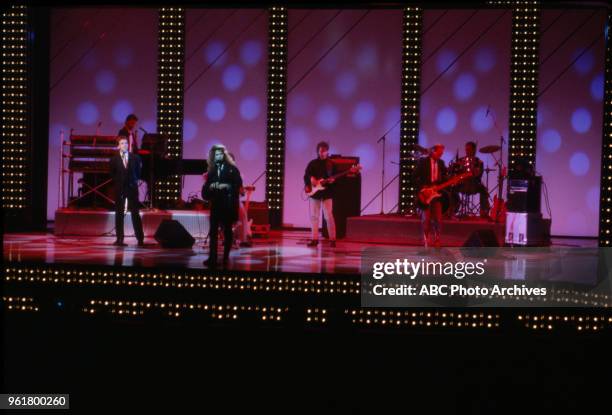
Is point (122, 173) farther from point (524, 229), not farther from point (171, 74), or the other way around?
point (524, 229)

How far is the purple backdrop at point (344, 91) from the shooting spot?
14969 mm

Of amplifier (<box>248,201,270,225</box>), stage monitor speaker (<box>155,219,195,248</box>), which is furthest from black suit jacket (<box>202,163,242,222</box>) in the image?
amplifier (<box>248,201,270,225</box>)

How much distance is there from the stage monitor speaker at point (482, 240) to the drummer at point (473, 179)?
3066mm

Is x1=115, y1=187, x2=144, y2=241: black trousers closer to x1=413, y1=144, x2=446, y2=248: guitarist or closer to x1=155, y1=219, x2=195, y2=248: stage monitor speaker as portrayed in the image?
x1=155, y1=219, x2=195, y2=248: stage monitor speaker

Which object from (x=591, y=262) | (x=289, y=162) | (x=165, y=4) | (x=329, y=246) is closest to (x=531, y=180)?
(x=591, y=262)

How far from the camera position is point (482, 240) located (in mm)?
10664

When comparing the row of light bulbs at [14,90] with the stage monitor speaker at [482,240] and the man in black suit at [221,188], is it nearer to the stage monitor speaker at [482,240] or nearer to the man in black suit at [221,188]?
the man in black suit at [221,188]

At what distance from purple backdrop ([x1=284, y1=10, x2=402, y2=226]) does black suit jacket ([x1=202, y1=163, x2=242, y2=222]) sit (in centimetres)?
613

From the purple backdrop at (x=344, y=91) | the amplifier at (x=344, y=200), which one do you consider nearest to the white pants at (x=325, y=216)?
the amplifier at (x=344, y=200)

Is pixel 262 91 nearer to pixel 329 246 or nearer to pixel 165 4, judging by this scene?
Result: pixel 329 246

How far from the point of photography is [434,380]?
22.0ft

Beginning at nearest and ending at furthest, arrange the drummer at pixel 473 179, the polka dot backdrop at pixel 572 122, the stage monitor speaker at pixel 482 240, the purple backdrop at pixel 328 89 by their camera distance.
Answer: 1. the stage monitor speaker at pixel 482 240
2. the drummer at pixel 473 179
3. the polka dot backdrop at pixel 572 122
4. the purple backdrop at pixel 328 89

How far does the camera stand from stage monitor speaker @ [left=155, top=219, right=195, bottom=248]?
11.1m

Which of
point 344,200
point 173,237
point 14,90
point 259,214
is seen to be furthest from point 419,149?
point 14,90
